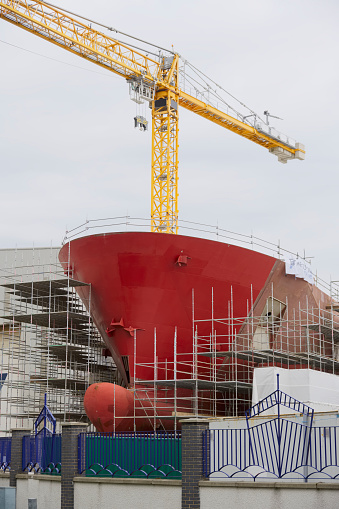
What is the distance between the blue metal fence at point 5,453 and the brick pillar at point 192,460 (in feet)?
27.0

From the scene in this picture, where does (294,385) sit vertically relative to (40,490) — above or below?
above

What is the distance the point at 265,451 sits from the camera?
15234 millimetres

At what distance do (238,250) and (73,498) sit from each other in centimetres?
1302

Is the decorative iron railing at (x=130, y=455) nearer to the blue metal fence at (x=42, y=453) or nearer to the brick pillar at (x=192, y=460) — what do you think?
the brick pillar at (x=192, y=460)

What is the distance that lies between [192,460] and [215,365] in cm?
1128

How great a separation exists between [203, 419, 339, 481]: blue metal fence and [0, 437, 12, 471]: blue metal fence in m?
8.71

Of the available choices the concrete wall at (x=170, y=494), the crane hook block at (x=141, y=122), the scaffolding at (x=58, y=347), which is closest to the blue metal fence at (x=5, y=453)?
the concrete wall at (x=170, y=494)

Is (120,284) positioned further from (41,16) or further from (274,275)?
(41,16)

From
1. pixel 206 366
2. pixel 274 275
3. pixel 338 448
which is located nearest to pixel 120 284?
pixel 206 366

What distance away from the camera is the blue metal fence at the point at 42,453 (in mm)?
19188

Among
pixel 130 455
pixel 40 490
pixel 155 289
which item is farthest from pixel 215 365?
pixel 130 455

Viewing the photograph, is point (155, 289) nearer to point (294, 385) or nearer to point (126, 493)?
point (294, 385)

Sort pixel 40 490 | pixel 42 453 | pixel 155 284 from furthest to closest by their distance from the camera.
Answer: pixel 155 284
pixel 42 453
pixel 40 490

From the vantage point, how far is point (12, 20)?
40156 mm
